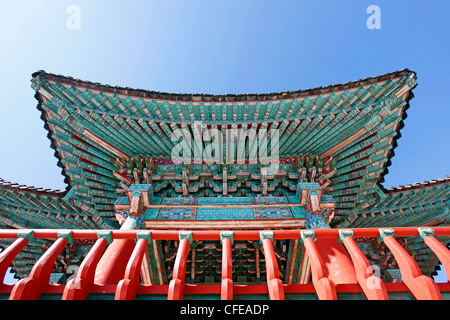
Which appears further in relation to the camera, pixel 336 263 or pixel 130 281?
pixel 336 263

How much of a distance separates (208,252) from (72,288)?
5.37 meters

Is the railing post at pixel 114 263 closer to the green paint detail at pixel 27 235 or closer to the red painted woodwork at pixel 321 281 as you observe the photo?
the green paint detail at pixel 27 235

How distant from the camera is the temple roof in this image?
6.58m

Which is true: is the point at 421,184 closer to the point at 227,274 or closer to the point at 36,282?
the point at 227,274

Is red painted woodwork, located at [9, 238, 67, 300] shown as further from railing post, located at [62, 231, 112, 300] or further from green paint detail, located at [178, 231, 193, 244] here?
green paint detail, located at [178, 231, 193, 244]

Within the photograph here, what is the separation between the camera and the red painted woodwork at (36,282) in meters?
2.82

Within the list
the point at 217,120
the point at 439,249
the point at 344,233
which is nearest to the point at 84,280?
the point at 344,233

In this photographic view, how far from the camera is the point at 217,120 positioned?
23.9 feet

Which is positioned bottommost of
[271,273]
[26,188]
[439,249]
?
[271,273]

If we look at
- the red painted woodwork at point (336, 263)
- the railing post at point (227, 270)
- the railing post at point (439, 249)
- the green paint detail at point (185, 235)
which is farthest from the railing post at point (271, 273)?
the railing post at point (439, 249)

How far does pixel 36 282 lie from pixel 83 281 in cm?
48

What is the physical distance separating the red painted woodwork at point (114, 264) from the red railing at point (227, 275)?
1283 mm

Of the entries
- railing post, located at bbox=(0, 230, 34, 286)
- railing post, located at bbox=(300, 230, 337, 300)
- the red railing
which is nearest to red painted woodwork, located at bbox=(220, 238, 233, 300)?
the red railing

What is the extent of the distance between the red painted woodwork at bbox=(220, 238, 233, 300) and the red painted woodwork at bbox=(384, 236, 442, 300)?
1924 millimetres
